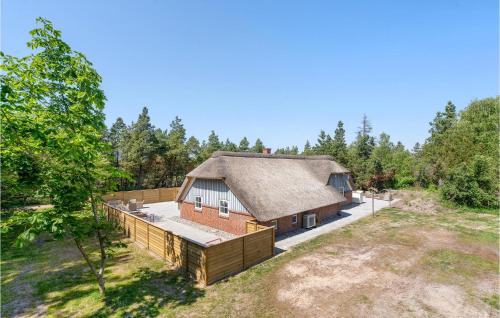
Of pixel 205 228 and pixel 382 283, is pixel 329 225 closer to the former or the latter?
pixel 382 283

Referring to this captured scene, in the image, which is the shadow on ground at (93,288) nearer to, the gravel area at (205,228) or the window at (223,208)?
the gravel area at (205,228)

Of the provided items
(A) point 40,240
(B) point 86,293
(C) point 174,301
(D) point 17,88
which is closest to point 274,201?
(C) point 174,301

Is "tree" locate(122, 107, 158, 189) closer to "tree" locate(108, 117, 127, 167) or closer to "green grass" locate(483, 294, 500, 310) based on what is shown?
"tree" locate(108, 117, 127, 167)

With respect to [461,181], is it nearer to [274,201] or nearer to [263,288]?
[274,201]

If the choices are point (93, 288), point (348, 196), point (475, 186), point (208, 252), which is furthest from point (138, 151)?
point (475, 186)

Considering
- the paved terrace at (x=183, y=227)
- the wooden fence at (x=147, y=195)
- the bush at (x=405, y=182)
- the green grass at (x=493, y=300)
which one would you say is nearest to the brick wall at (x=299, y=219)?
the paved terrace at (x=183, y=227)

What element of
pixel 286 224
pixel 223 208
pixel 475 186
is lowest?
pixel 286 224

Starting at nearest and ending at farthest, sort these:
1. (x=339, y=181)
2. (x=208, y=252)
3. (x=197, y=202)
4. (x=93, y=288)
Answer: (x=93, y=288) → (x=208, y=252) → (x=197, y=202) → (x=339, y=181)

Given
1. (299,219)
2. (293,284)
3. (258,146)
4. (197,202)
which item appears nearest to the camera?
(293,284)
